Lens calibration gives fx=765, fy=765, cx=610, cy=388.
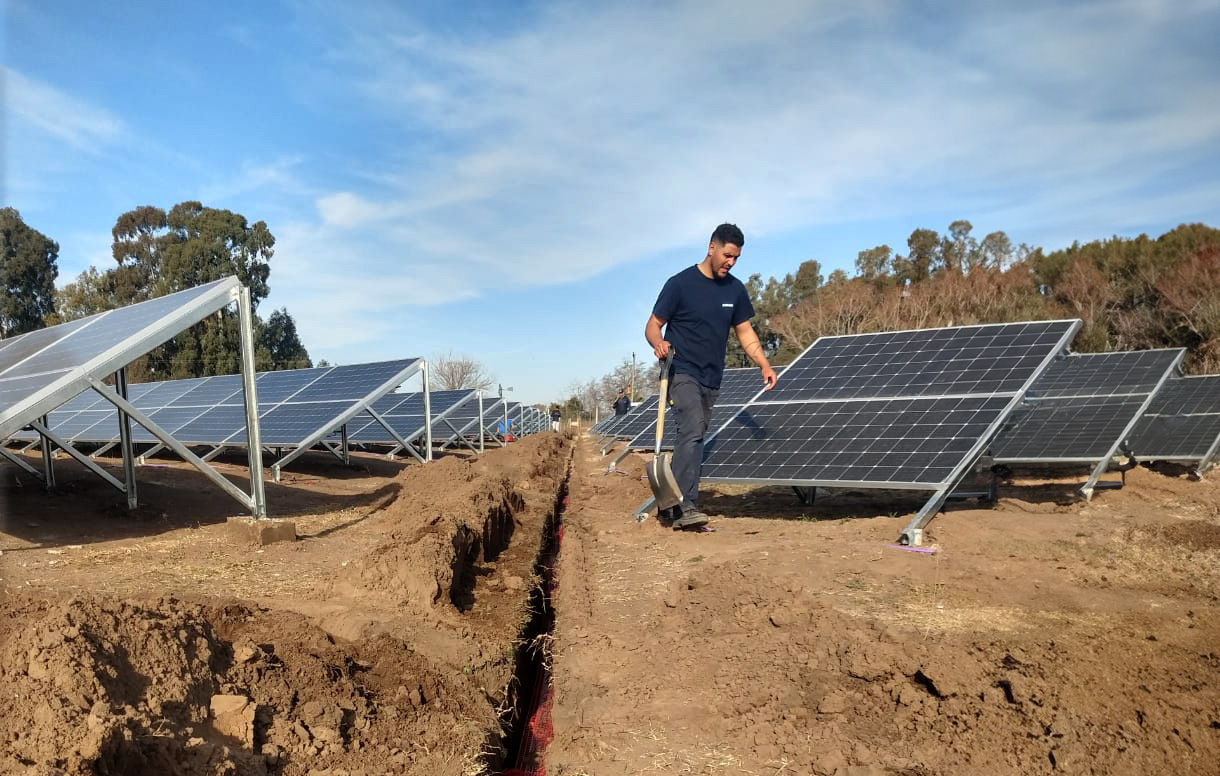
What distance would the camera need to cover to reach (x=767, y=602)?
4.30 metres

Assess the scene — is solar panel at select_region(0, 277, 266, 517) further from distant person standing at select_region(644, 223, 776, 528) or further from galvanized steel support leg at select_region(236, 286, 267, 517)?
distant person standing at select_region(644, 223, 776, 528)

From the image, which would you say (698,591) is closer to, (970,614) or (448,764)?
(970,614)

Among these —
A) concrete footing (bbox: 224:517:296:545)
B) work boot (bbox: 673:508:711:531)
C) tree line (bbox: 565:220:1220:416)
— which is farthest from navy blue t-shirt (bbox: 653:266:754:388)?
tree line (bbox: 565:220:1220:416)

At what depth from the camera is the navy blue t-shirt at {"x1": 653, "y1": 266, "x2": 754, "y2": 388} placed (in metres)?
6.61

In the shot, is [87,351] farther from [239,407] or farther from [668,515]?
[239,407]

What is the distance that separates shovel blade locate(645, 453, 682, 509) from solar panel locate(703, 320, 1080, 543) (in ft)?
2.83

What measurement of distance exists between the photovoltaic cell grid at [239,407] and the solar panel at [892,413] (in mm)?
8270

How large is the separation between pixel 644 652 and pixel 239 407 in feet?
48.2

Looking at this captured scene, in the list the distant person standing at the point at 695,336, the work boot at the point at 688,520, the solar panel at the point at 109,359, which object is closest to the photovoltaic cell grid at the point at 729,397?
the work boot at the point at 688,520

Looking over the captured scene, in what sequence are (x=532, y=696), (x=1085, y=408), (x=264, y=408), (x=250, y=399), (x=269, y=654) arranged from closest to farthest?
1. (x=269, y=654)
2. (x=532, y=696)
3. (x=250, y=399)
4. (x=1085, y=408)
5. (x=264, y=408)

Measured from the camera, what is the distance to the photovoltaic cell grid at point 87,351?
246 inches

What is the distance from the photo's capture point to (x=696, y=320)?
6.61 metres

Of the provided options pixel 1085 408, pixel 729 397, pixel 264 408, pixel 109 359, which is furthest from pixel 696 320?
pixel 264 408

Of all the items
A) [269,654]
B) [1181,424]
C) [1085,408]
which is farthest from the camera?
[1181,424]
